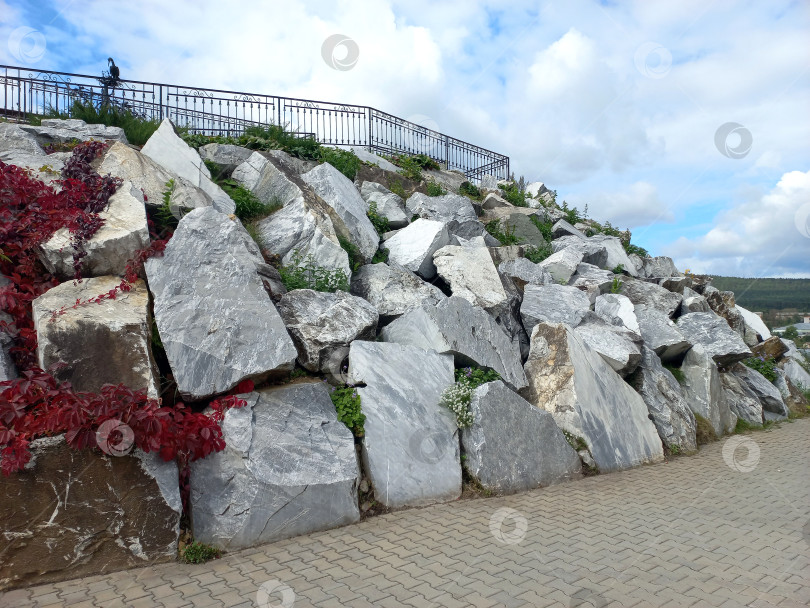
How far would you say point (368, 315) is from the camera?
679 cm

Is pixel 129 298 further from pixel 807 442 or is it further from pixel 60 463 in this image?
pixel 807 442

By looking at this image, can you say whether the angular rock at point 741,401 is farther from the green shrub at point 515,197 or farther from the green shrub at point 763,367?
the green shrub at point 515,197

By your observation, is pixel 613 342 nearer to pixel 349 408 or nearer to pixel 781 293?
pixel 349 408

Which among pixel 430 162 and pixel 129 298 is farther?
pixel 430 162

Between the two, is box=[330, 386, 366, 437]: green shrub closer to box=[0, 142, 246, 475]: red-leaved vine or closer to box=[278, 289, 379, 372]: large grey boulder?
box=[278, 289, 379, 372]: large grey boulder

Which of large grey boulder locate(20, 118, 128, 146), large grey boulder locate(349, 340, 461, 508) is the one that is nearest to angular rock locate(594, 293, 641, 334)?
large grey boulder locate(349, 340, 461, 508)

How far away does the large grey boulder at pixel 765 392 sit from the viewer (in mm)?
11367

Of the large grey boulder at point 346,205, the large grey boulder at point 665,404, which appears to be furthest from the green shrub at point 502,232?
the large grey boulder at point 665,404

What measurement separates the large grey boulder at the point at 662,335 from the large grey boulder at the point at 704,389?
0.77 ft

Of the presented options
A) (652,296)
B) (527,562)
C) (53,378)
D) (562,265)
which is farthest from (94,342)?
(652,296)

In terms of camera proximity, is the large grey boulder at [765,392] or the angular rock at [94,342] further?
the large grey boulder at [765,392]

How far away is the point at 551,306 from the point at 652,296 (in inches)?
140

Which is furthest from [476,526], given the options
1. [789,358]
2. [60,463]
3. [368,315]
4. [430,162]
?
[789,358]

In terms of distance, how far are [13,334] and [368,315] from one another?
3.53 meters
